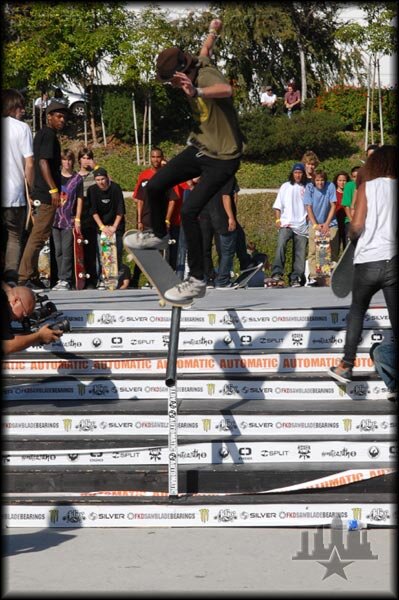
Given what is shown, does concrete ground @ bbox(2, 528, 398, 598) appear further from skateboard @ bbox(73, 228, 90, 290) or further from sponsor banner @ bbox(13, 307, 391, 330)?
skateboard @ bbox(73, 228, 90, 290)

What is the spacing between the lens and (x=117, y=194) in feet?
42.1

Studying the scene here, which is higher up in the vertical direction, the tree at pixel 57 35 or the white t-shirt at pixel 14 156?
the tree at pixel 57 35

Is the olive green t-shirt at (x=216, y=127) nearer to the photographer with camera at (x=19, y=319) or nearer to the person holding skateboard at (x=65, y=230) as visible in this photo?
the photographer with camera at (x=19, y=319)

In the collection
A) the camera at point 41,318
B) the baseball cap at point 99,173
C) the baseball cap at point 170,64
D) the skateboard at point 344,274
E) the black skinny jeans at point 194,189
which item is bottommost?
the camera at point 41,318

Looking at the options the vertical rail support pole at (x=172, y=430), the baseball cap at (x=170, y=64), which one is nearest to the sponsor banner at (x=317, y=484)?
the vertical rail support pole at (x=172, y=430)

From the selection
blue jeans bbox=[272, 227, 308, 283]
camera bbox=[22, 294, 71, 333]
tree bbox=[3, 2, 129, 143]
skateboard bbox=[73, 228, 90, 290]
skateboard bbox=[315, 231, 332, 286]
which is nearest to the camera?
camera bbox=[22, 294, 71, 333]

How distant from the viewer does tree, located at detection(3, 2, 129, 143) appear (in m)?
28.7

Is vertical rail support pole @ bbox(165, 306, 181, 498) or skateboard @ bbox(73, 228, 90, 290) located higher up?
skateboard @ bbox(73, 228, 90, 290)

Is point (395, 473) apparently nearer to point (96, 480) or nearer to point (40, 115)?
point (96, 480)

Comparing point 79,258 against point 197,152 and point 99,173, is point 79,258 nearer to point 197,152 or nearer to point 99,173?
point 99,173

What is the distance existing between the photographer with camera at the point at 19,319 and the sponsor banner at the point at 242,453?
764 millimetres

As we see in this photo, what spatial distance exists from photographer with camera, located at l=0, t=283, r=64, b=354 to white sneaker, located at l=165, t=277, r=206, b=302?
35.2 inches

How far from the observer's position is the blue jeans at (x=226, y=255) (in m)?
11.8

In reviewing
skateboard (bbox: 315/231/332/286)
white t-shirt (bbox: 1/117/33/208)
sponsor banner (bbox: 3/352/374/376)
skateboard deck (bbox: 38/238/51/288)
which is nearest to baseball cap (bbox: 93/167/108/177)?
skateboard deck (bbox: 38/238/51/288)
